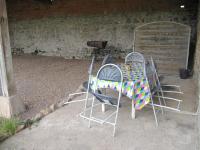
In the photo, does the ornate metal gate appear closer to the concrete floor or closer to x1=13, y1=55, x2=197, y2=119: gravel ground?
x1=13, y1=55, x2=197, y2=119: gravel ground

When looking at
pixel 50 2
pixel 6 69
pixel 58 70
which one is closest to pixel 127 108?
pixel 6 69

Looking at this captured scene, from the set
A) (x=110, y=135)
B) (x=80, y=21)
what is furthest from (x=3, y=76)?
(x=80, y=21)

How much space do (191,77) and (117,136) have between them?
11.7 ft

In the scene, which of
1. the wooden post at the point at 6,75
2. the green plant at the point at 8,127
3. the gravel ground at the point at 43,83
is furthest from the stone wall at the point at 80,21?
the green plant at the point at 8,127

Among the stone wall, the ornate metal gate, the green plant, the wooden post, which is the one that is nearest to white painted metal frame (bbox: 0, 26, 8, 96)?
the wooden post

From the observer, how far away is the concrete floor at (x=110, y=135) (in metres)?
2.22

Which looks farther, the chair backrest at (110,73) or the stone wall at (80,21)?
the stone wall at (80,21)

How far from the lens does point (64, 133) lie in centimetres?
252

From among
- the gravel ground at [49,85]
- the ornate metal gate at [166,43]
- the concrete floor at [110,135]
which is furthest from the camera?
the ornate metal gate at [166,43]

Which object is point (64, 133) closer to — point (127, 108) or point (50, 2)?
point (127, 108)

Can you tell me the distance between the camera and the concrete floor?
2223mm

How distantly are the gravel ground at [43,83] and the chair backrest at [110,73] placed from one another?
4.53 feet

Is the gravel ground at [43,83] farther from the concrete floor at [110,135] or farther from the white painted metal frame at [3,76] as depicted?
the concrete floor at [110,135]

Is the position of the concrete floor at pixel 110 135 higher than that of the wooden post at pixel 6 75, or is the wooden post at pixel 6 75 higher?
the wooden post at pixel 6 75
